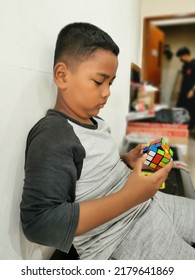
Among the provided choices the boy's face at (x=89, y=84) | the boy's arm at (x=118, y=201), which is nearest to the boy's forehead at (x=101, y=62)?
the boy's face at (x=89, y=84)

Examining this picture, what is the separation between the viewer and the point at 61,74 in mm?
529

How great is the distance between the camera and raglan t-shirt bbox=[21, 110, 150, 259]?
413 mm

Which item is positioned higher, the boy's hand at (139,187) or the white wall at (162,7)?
the white wall at (162,7)

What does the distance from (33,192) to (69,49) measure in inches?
12.2

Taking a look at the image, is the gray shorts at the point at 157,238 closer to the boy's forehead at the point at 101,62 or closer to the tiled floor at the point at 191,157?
the boy's forehead at the point at 101,62

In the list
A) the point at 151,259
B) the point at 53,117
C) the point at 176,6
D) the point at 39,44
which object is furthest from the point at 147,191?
the point at 176,6

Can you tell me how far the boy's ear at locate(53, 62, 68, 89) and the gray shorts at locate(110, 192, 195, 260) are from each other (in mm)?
359

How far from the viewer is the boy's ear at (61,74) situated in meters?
0.52

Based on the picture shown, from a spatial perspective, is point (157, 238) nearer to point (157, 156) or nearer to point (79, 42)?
point (157, 156)

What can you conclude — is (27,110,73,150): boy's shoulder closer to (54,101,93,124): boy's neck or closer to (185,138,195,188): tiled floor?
(54,101,93,124): boy's neck

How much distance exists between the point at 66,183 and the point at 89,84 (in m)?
0.22

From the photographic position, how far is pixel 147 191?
50 centimetres

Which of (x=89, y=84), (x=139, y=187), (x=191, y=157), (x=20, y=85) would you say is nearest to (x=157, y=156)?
(x=139, y=187)

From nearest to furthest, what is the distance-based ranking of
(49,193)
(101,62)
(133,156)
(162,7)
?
(49,193) → (101,62) → (133,156) → (162,7)
